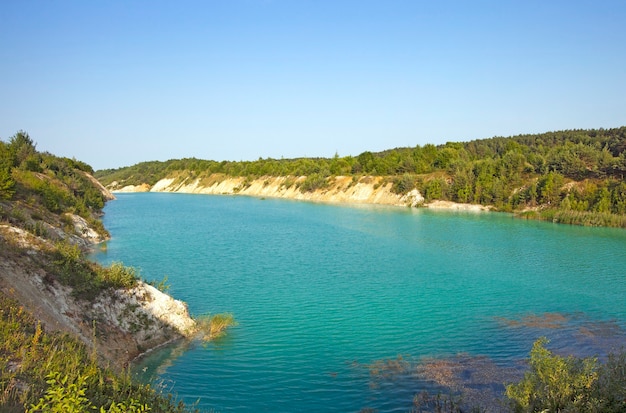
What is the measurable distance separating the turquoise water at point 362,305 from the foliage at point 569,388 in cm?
314

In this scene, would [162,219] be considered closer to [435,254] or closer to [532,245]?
[435,254]

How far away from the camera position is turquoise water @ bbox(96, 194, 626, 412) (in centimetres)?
1466

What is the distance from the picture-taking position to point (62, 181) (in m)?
57.1

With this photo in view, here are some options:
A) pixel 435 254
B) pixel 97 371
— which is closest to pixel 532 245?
pixel 435 254

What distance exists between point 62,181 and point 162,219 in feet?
46.5

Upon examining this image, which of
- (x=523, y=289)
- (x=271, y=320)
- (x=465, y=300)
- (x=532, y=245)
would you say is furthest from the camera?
(x=532, y=245)

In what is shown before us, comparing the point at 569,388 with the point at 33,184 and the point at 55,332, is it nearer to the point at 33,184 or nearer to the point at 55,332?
the point at 55,332

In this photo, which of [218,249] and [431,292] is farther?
[218,249]

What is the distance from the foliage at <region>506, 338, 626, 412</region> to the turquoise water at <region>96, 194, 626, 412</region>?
3145 mm

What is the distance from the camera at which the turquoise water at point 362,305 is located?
14.7 m

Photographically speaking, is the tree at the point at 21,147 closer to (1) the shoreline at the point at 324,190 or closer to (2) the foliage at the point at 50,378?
(2) the foliage at the point at 50,378

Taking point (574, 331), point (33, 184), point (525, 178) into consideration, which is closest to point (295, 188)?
point (525, 178)

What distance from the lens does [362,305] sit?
2338 centimetres

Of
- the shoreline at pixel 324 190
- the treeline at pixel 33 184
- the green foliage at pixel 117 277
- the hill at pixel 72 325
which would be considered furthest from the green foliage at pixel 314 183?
the green foliage at pixel 117 277
